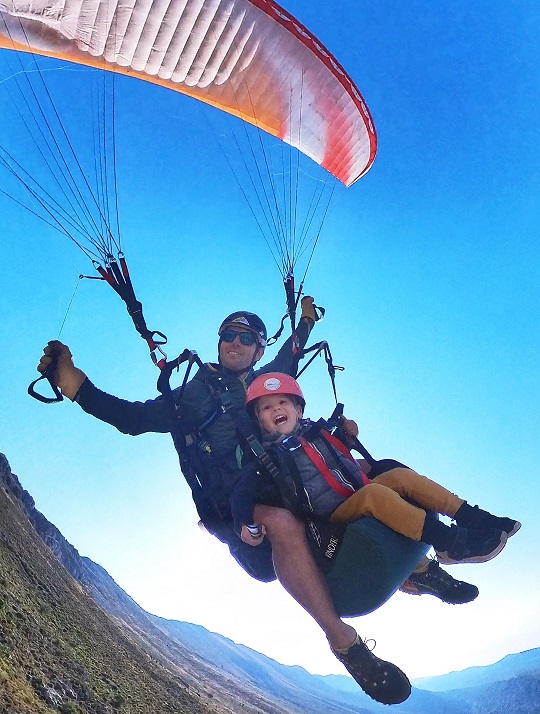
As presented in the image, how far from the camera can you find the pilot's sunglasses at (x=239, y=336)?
5.14m

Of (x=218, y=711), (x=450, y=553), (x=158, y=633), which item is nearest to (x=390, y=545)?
(x=450, y=553)

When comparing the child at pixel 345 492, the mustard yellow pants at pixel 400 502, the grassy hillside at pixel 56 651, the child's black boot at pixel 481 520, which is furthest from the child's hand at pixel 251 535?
the grassy hillside at pixel 56 651

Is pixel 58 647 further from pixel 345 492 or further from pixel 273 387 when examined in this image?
pixel 345 492

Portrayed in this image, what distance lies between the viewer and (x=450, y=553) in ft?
10.4

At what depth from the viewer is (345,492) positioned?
348 centimetres

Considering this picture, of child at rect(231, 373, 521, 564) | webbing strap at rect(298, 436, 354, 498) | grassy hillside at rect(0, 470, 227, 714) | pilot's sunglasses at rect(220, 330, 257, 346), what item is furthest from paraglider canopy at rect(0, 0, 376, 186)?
grassy hillside at rect(0, 470, 227, 714)

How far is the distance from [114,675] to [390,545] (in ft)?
A: 124

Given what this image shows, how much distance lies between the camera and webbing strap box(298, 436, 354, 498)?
11.4 feet

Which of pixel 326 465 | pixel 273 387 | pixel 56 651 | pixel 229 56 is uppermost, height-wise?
pixel 229 56

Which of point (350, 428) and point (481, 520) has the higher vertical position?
point (350, 428)

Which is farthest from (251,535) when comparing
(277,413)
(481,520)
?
(481,520)

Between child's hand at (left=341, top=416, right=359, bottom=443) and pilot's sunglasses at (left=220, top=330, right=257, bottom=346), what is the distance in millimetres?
1539

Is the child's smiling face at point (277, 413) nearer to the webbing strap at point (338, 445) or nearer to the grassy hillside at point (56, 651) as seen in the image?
the webbing strap at point (338, 445)

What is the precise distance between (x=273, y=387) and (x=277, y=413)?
0.23m
